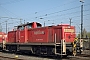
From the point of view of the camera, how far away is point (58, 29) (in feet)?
53.6

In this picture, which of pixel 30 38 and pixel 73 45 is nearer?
pixel 73 45

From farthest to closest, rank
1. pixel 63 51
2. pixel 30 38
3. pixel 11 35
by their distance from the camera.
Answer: pixel 11 35
pixel 30 38
pixel 63 51

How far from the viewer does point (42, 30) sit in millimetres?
17750

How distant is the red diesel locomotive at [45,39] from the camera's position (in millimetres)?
15523

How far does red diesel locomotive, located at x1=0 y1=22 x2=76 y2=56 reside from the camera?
1552 centimetres

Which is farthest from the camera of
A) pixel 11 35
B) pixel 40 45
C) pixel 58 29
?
pixel 11 35

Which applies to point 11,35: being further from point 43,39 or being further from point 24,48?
point 43,39

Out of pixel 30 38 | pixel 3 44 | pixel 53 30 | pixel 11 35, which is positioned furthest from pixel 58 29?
pixel 3 44

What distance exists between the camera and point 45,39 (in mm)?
17391

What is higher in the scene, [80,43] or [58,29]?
[58,29]

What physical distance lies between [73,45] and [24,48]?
667 centimetres

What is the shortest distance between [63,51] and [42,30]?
3.91m

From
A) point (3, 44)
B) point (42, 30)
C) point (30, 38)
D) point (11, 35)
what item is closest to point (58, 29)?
point (42, 30)

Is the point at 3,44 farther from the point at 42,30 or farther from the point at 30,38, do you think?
the point at 42,30
